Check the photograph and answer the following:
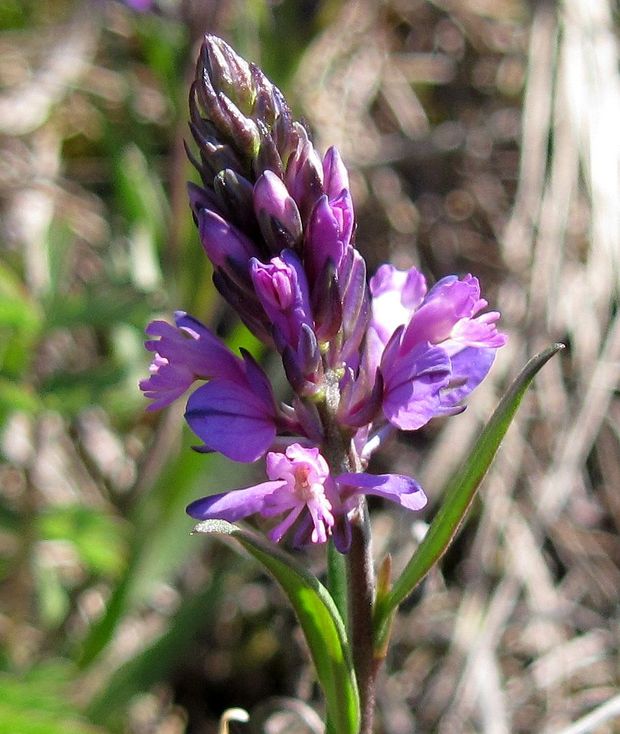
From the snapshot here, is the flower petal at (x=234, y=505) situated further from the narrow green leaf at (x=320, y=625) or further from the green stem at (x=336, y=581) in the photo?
the green stem at (x=336, y=581)

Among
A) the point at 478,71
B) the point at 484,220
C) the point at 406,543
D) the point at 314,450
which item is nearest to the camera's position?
the point at 314,450

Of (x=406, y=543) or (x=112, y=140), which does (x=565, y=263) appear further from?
(x=112, y=140)

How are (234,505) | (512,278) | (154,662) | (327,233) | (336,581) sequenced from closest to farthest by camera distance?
(234,505) → (327,233) → (336,581) → (154,662) → (512,278)

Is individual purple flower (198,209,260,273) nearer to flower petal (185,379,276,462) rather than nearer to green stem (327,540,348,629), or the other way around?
flower petal (185,379,276,462)

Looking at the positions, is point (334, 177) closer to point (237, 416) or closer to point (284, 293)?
point (284, 293)

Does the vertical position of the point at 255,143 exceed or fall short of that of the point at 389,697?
it exceeds it

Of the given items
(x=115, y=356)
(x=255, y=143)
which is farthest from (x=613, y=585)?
(x=255, y=143)

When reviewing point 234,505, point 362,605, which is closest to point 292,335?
point 234,505
